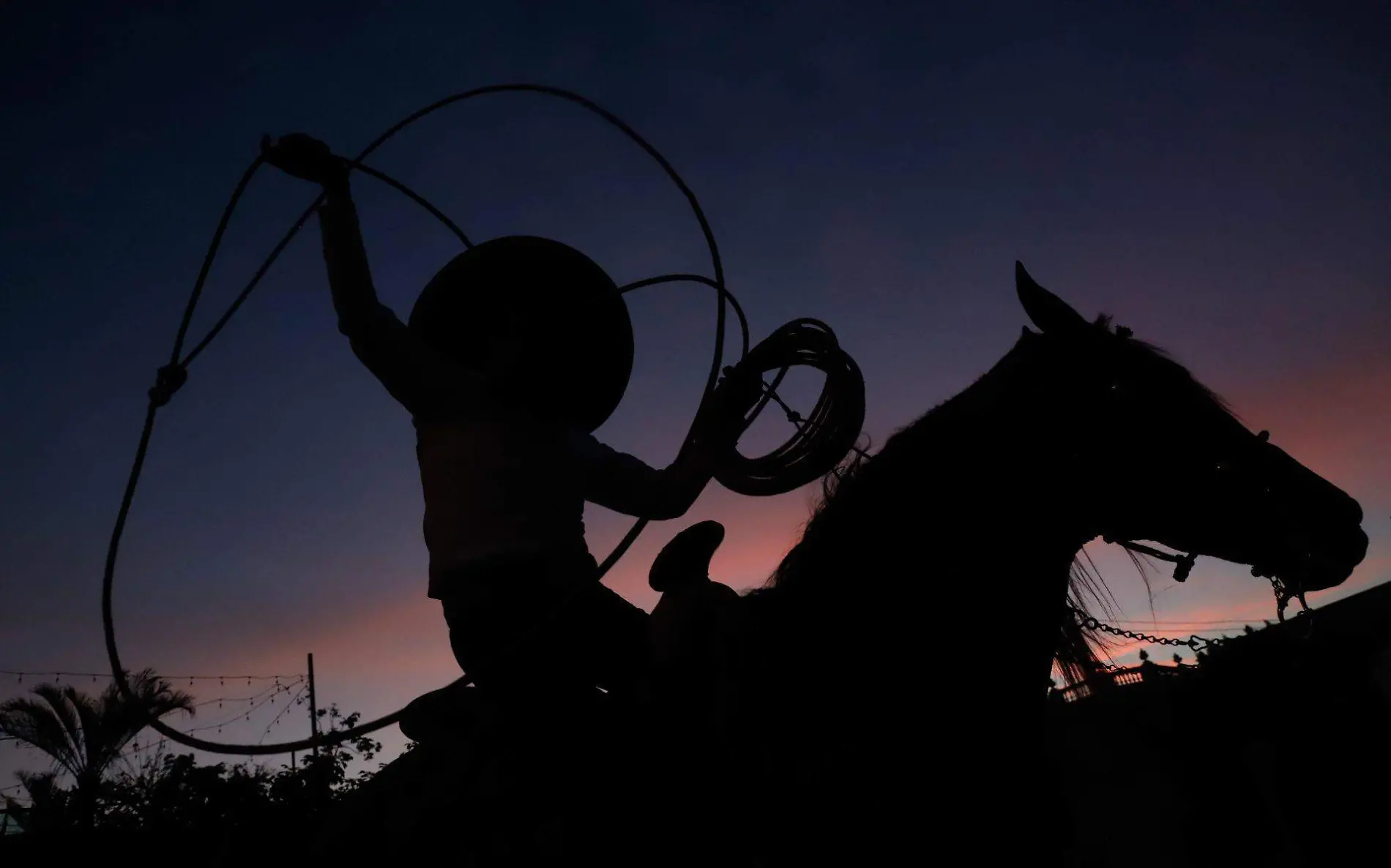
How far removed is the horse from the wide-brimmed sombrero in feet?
3.58

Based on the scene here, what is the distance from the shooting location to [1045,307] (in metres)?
2.58

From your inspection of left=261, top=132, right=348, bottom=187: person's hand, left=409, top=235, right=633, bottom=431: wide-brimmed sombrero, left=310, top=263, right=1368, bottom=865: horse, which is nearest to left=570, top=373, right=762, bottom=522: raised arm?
left=409, top=235, right=633, bottom=431: wide-brimmed sombrero

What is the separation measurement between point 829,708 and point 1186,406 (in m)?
1.71

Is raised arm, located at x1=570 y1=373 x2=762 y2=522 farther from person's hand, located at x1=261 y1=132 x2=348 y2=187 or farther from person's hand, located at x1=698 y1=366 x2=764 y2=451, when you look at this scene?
person's hand, located at x1=261 y1=132 x2=348 y2=187

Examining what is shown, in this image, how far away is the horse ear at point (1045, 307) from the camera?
2561 millimetres

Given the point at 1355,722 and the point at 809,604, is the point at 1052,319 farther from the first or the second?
the point at 1355,722

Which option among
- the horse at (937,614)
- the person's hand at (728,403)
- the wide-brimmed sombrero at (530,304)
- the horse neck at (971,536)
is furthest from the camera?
the person's hand at (728,403)

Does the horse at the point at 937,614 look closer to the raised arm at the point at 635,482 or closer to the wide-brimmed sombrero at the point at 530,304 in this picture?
the raised arm at the point at 635,482

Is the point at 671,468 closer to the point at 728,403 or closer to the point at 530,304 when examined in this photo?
the point at 728,403

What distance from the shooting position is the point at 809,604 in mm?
2285

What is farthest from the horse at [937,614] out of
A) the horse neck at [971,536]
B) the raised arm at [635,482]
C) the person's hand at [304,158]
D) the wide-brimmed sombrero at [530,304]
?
the person's hand at [304,158]

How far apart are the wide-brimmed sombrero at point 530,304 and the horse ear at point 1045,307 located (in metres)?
1.61

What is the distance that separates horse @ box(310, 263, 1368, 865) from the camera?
75.3 inches

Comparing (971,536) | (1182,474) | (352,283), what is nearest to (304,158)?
(352,283)
